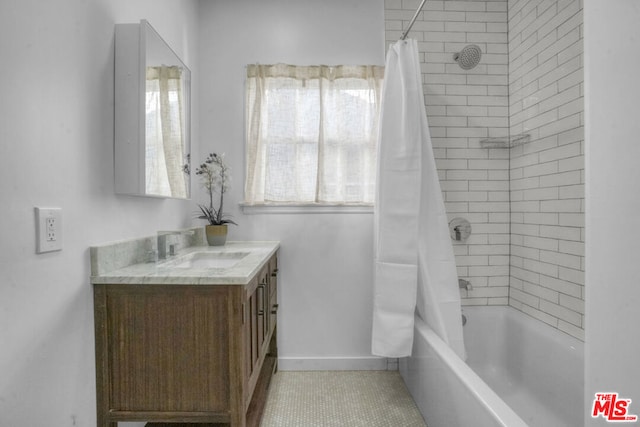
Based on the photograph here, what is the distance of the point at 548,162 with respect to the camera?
209 centimetres

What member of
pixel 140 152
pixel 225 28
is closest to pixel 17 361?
pixel 140 152

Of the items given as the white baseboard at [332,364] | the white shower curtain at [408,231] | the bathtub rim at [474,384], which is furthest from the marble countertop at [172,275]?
the white baseboard at [332,364]

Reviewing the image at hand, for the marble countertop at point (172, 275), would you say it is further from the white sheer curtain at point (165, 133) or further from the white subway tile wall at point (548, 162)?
the white subway tile wall at point (548, 162)

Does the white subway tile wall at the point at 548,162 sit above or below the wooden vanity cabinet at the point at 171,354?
above

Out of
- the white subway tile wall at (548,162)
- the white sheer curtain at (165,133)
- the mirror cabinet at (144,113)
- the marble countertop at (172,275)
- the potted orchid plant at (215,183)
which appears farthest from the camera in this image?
the potted orchid plant at (215,183)

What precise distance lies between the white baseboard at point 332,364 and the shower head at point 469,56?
2.15 m

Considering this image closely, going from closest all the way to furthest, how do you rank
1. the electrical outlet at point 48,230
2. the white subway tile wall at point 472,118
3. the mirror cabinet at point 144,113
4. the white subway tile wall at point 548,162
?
the electrical outlet at point 48,230 < the mirror cabinet at point 144,113 < the white subway tile wall at point 548,162 < the white subway tile wall at point 472,118

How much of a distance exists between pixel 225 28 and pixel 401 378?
2.76m

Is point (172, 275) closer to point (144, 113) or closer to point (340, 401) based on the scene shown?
point (144, 113)

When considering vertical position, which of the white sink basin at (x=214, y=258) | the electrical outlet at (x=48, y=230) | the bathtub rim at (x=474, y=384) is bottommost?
the bathtub rim at (x=474, y=384)

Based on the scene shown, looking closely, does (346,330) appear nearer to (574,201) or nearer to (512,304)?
(512,304)

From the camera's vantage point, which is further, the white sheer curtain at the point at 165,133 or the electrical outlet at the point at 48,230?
the white sheer curtain at the point at 165,133

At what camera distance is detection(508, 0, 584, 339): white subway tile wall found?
6.15ft

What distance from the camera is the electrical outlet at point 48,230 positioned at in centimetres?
104
